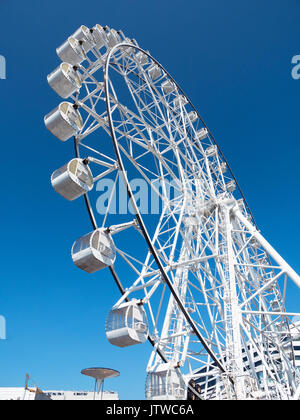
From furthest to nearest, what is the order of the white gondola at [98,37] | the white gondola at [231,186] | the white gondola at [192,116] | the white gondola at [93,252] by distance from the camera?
the white gondola at [231,186], the white gondola at [192,116], the white gondola at [98,37], the white gondola at [93,252]

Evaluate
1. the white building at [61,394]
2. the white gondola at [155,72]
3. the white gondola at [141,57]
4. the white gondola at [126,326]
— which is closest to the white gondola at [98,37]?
the white gondola at [141,57]

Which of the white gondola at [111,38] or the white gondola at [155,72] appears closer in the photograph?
the white gondola at [111,38]

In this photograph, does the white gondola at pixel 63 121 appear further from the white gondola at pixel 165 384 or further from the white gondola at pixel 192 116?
the white gondola at pixel 192 116

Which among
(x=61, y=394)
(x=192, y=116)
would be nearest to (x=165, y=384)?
(x=192, y=116)

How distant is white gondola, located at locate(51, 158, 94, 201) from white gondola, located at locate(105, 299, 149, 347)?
11.4 feet

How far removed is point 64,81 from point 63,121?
1607 mm

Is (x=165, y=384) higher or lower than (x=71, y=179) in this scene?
lower

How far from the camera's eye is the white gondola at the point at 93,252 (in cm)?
846

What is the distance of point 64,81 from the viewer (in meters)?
10.5

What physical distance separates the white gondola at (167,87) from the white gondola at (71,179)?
27.0 ft

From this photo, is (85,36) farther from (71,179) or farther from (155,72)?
(71,179)
